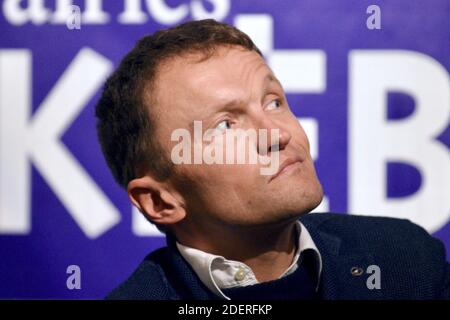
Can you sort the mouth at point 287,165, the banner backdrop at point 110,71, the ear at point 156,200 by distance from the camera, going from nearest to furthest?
1. the mouth at point 287,165
2. the ear at point 156,200
3. the banner backdrop at point 110,71

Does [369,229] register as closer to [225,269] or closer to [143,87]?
[225,269]

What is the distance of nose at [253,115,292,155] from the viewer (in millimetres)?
1479

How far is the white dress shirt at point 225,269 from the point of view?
5.00 feet

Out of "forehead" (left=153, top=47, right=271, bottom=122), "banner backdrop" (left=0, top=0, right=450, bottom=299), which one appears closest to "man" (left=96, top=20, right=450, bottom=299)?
"forehead" (left=153, top=47, right=271, bottom=122)

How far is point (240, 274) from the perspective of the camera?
5.03 feet

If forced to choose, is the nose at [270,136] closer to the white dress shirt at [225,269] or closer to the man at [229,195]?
the man at [229,195]

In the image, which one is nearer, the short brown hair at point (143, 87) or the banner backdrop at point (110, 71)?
the short brown hair at point (143, 87)

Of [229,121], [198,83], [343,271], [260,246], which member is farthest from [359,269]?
[198,83]

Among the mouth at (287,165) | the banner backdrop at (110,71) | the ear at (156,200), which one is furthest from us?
the banner backdrop at (110,71)

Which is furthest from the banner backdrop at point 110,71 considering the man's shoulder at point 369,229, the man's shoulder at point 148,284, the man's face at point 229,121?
the man's face at point 229,121

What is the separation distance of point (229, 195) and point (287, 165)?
0.15m

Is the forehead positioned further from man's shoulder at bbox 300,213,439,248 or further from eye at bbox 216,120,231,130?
man's shoulder at bbox 300,213,439,248

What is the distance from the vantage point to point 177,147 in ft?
4.98

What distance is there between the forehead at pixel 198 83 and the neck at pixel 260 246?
0.94 feet
